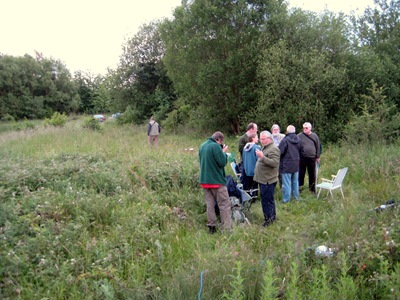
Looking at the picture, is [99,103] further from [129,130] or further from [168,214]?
[168,214]

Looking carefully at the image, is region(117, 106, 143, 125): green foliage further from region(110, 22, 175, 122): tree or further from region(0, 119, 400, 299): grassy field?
region(0, 119, 400, 299): grassy field

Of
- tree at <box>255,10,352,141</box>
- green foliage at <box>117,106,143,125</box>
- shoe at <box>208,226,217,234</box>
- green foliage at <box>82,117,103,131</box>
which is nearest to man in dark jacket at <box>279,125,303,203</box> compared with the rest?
shoe at <box>208,226,217,234</box>

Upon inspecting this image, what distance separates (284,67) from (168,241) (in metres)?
10.1

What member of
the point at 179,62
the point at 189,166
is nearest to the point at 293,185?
the point at 189,166

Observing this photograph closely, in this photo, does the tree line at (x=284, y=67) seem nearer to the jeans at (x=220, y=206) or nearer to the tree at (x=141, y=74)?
the tree at (x=141, y=74)

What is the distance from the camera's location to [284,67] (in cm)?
1253

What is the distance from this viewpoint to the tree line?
474 inches

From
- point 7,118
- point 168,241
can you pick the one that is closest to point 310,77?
point 168,241

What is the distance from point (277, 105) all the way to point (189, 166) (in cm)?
667

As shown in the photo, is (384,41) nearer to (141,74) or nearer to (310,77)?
(310,77)

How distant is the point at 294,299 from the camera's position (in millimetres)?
2777

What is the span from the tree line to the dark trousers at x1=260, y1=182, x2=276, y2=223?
629 cm

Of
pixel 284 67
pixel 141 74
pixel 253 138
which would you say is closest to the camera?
pixel 253 138

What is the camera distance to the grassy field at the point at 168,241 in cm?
328
